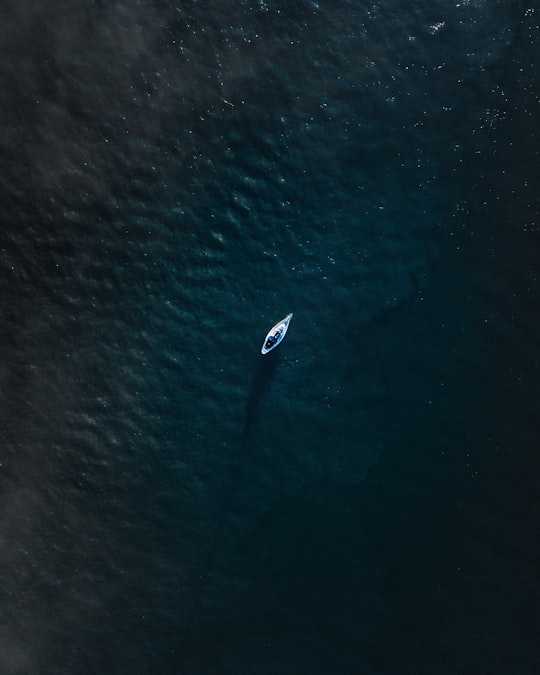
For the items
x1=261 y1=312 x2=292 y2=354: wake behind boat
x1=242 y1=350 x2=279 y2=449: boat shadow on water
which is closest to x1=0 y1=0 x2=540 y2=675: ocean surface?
x1=242 y1=350 x2=279 y2=449: boat shadow on water

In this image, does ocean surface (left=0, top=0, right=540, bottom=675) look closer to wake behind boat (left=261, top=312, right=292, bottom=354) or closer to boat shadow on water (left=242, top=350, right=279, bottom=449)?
boat shadow on water (left=242, top=350, right=279, bottom=449)

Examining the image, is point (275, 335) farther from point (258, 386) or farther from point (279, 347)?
point (258, 386)

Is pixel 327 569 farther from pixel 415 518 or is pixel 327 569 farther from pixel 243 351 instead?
pixel 243 351

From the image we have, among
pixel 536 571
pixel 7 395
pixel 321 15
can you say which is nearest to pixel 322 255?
pixel 321 15

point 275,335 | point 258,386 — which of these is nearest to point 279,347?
point 275,335

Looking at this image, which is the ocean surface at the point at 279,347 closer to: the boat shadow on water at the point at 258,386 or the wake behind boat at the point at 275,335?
the boat shadow on water at the point at 258,386

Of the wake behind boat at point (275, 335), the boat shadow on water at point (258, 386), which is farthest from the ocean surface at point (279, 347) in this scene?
the wake behind boat at point (275, 335)
